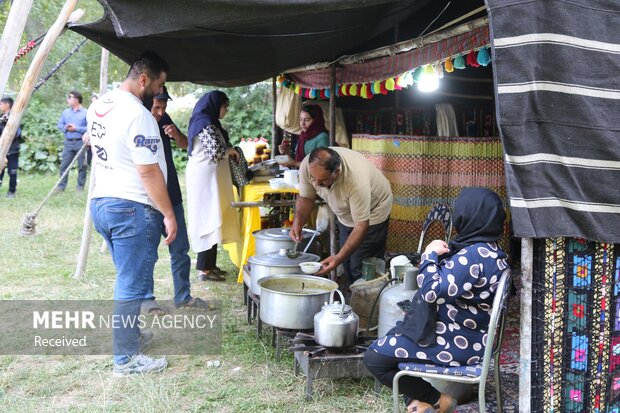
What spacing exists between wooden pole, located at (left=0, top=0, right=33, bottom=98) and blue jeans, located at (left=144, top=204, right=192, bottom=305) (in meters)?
2.15

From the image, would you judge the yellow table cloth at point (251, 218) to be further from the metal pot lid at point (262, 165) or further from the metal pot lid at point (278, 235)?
the metal pot lid at point (278, 235)

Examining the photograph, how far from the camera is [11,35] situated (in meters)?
3.01

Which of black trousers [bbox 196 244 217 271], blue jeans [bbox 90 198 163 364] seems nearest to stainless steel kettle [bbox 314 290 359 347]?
blue jeans [bbox 90 198 163 364]

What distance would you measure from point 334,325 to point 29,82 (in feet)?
8.33

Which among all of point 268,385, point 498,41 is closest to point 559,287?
point 498,41

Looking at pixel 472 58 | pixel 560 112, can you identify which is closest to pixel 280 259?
pixel 472 58

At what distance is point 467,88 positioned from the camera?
7.38 metres

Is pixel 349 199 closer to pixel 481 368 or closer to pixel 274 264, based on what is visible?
pixel 274 264

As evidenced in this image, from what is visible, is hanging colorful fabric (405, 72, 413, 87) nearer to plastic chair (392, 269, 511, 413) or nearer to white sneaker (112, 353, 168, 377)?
plastic chair (392, 269, 511, 413)

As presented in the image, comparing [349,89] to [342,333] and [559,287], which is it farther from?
[559,287]

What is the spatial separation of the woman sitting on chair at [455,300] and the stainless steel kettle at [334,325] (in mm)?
509

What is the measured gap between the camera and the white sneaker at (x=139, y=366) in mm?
4082

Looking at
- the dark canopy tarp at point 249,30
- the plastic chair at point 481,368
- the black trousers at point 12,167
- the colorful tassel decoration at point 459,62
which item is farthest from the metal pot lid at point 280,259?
the black trousers at point 12,167

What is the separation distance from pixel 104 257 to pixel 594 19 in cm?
625
